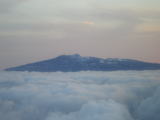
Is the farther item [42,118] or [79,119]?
[42,118]

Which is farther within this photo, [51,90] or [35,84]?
[35,84]

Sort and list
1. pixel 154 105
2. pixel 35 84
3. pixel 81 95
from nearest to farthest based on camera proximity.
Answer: pixel 154 105 < pixel 81 95 < pixel 35 84

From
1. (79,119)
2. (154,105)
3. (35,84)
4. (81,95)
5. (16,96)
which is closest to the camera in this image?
(79,119)

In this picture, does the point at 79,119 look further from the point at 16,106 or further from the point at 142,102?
the point at 16,106

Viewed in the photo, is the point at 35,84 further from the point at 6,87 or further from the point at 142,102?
the point at 142,102

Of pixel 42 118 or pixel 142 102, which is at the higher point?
pixel 142 102

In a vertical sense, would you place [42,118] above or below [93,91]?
below

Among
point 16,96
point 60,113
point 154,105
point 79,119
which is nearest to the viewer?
point 79,119

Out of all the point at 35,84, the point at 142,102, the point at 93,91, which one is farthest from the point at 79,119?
the point at 35,84

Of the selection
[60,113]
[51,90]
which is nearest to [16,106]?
[51,90]
